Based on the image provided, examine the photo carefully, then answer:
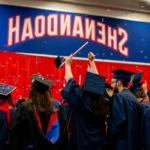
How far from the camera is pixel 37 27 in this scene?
676 cm

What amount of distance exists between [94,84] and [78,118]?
37cm

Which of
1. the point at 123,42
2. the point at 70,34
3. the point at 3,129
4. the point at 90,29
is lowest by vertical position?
the point at 3,129

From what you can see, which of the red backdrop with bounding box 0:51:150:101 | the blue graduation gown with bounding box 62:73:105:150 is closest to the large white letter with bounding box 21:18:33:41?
the red backdrop with bounding box 0:51:150:101

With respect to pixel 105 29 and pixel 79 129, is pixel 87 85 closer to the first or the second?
pixel 79 129

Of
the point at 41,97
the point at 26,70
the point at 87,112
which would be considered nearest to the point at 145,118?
the point at 87,112

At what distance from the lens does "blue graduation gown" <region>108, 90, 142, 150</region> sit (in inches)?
146

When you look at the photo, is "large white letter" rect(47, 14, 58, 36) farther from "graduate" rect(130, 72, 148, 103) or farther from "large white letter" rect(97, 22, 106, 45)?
"graduate" rect(130, 72, 148, 103)

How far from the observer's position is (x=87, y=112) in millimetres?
3668

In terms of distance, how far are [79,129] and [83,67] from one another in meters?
2.59

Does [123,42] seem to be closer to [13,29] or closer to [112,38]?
[112,38]

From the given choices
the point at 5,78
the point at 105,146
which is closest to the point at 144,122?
the point at 105,146

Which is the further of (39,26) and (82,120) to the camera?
(39,26)

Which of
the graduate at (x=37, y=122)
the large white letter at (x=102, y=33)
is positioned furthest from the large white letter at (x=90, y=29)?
the graduate at (x=37, y=122)

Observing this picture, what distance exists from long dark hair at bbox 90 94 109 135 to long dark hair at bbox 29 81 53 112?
460 millimetres
